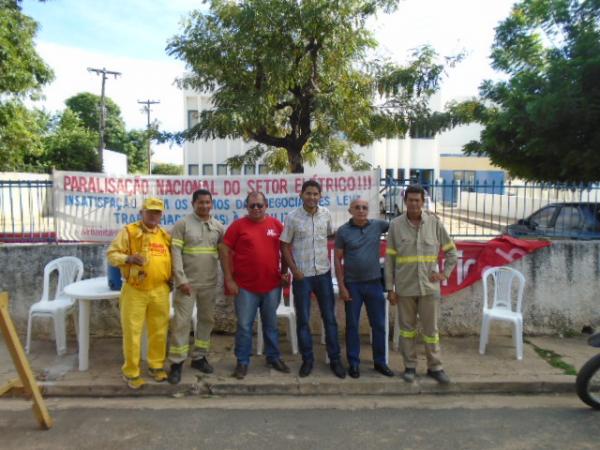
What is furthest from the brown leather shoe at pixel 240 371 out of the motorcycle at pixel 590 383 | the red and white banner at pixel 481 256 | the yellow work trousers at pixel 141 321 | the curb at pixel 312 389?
the motorcycle at pixel 590 383

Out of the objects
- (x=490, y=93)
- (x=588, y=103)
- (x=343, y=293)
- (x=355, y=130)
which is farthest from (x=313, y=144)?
(x=343, y=293)

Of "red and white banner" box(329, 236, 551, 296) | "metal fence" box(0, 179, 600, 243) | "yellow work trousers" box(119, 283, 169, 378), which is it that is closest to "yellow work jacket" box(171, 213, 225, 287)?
"yellow work trousers" box(119, 283, 169, 378)

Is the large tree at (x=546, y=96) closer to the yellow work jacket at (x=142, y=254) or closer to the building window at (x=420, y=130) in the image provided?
the building window at (x=420, y=130)

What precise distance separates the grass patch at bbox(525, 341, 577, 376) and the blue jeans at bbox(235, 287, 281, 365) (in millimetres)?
2997

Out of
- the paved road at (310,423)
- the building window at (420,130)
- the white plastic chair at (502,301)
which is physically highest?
the building window at (420,130)

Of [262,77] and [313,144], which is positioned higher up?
[262,77]

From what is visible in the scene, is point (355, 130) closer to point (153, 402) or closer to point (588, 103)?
point (588, 103)

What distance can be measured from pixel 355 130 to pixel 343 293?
5.74m

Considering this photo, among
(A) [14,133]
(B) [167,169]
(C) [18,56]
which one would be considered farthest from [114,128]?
(C) [18,56]

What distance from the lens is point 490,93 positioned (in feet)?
33.7

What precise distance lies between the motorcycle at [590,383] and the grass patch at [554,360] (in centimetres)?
69

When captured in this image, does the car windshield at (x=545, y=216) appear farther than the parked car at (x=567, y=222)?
Yes

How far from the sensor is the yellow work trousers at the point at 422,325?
4.38 meters

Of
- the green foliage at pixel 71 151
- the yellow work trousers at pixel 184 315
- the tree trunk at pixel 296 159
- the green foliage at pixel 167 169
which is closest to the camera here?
the yellow work trousers at pixel 184 315
